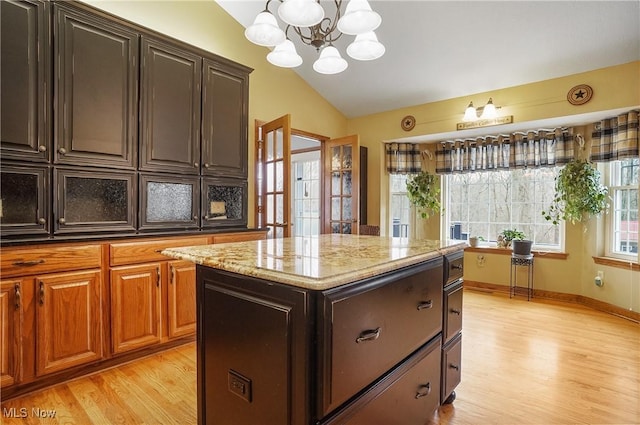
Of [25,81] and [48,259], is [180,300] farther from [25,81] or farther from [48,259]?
[25,81]

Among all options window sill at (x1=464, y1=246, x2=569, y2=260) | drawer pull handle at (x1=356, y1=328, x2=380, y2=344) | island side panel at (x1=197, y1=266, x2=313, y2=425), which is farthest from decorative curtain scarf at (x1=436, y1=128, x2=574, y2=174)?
island side panel at (x1=197, y1=266, x2=313, y2=425)

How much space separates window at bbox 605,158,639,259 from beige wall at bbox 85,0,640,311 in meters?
0.16

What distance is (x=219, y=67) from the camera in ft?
10.1

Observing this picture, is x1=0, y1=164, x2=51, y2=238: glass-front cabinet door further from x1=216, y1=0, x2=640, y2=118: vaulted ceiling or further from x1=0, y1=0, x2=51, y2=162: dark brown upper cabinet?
x1=216, y1=0, x2=640, y2=118: vaulted ceiling

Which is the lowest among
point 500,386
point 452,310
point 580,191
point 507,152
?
point 500,386

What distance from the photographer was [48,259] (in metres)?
2.05

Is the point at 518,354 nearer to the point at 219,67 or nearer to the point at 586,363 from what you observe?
the point at 586,363

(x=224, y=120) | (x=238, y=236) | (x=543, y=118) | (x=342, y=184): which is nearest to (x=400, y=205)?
(x=342, y=184)

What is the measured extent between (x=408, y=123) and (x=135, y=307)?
391 cm

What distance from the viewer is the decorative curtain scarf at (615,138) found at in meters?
3.37

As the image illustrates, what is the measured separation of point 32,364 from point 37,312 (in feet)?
1.00

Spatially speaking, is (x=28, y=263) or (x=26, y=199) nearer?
(x=28, y=263)

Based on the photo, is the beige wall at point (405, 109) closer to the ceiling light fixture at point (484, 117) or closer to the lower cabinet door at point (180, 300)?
the ceiling light fixture at point (484, 117)

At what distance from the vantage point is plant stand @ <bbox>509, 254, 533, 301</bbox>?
4.14 m
